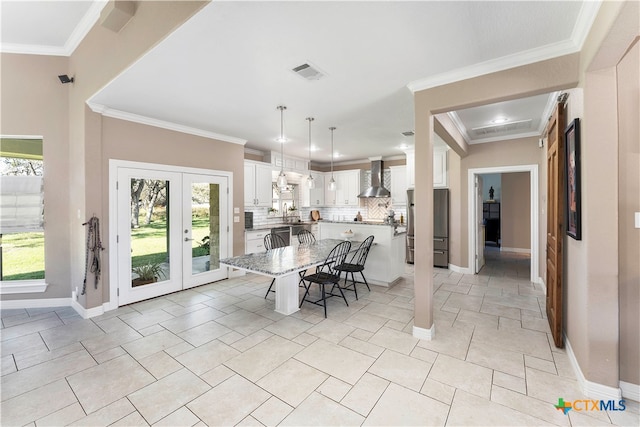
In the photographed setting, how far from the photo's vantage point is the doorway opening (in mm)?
4766

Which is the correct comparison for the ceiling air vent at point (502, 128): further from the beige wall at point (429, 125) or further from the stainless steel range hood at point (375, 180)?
the stainless steel range hood at point (375, 180)

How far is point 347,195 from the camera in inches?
305

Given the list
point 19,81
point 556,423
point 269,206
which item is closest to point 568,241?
point 556,423

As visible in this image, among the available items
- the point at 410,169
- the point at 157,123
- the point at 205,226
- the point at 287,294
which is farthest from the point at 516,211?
the point at 157,123

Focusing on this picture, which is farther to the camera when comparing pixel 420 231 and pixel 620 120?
pixel 420 231

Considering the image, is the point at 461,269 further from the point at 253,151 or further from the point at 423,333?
the point at 253,151

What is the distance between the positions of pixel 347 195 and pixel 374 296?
13.1 ft

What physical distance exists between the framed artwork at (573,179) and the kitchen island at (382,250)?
245 cm

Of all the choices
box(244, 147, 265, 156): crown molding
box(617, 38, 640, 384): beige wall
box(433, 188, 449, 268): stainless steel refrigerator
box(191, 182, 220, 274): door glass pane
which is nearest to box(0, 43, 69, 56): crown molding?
box(191, 182, 220, 274): door glass pane

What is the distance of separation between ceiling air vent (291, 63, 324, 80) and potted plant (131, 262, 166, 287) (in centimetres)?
342

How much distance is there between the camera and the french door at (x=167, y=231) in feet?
12.5

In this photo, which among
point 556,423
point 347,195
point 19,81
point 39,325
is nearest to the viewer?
point 556,423

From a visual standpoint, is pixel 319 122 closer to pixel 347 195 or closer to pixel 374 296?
pixel 374 296

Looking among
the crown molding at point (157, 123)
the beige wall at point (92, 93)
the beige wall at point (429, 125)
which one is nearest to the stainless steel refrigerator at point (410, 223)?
the beige wall at point (429, 125)
